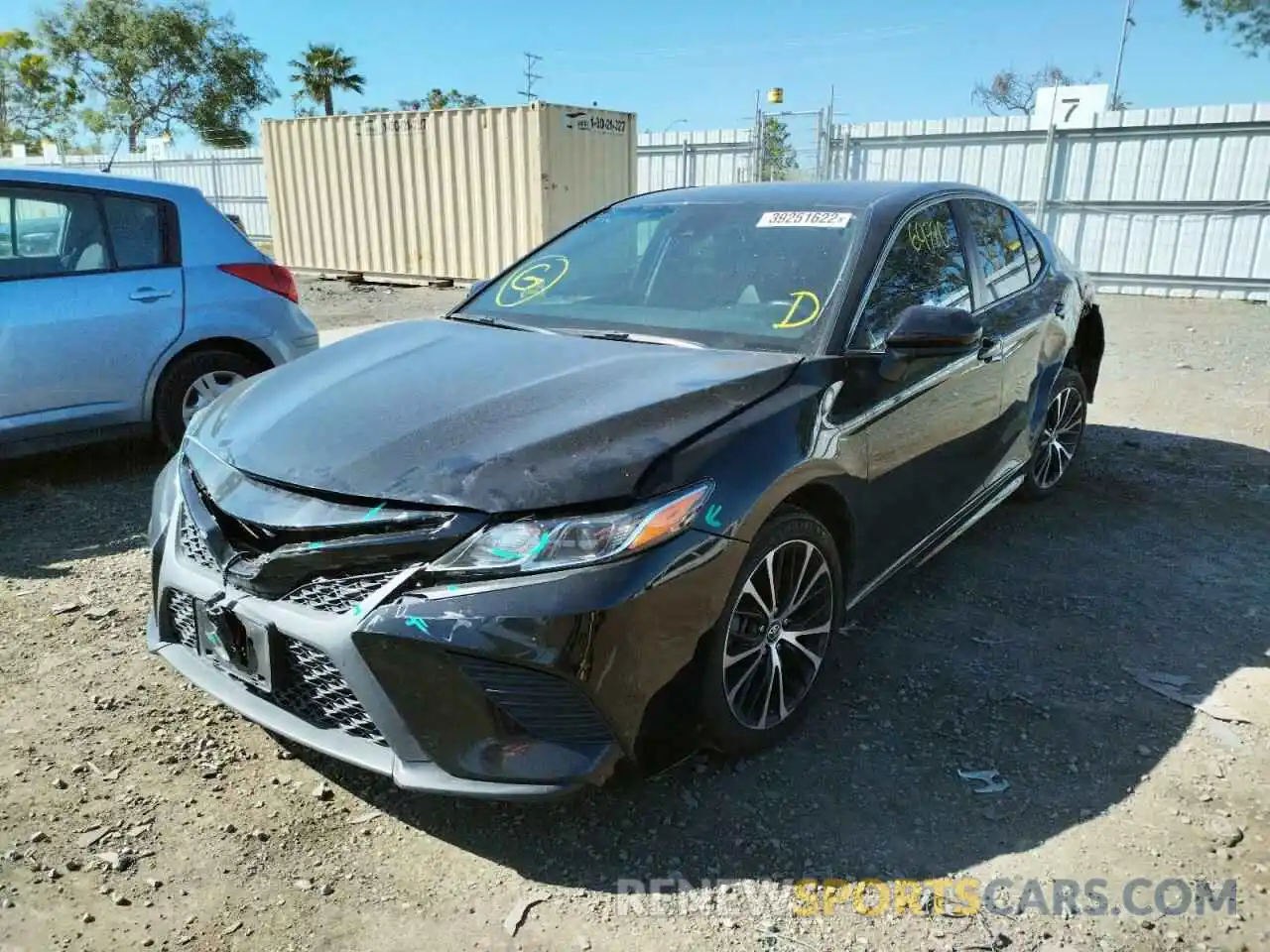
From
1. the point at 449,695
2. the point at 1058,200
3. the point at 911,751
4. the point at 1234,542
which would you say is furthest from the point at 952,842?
the point at 1058,200

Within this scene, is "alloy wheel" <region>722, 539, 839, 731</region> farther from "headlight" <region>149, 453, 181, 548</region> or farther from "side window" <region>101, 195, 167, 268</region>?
"side window" <region>101, 195, 167, 268</region>

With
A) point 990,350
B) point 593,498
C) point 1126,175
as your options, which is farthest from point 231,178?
point 593,498

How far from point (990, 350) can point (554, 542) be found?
2.38 m

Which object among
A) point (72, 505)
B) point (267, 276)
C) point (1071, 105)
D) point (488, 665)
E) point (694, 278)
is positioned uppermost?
point (1071, 105)

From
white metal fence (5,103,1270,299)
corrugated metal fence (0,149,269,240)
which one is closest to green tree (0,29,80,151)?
corrugated metal fence (0,149,269,240)

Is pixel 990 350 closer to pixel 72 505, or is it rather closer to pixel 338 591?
pixel 338 591

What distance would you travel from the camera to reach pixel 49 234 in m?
4.88

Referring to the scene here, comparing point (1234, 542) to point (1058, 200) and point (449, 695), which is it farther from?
point (1058, 200)

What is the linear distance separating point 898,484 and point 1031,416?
157cm

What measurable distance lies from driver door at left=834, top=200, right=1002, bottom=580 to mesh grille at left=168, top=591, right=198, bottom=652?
1.87 metres

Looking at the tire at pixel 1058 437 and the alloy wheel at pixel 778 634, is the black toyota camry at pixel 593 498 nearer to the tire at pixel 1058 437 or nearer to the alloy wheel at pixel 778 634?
the alloy wheel at pixel 778 634

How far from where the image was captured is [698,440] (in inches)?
93.2

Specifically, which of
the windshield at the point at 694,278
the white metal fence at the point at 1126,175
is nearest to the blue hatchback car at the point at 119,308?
the windshield at the point at 694,278

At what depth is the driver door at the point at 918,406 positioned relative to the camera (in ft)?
9.81
